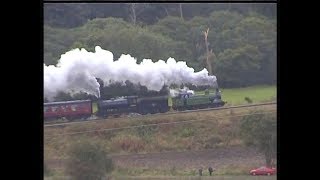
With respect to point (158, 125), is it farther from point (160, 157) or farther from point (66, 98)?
point (66, 98)

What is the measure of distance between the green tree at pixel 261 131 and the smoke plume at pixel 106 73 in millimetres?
238

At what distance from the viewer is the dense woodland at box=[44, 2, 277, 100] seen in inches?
97.1

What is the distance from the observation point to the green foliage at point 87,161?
2457 millimetres

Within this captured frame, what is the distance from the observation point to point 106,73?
8.07 ft

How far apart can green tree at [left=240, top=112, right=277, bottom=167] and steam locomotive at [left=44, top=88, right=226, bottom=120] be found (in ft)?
0.48

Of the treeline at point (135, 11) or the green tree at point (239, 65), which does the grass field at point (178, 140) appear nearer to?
the green tree at point (239, 65)

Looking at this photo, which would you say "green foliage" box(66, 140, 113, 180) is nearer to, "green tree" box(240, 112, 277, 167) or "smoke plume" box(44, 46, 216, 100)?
"smoke plume" box(44, 46, 216, 100)

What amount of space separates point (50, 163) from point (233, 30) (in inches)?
38.8

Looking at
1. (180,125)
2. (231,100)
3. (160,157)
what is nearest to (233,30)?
(231,100)

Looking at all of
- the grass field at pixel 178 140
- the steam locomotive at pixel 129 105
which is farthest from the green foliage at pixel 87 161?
the steam locomotive at pixel 129 105

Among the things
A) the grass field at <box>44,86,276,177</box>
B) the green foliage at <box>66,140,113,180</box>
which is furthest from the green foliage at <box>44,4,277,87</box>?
the green foliage at <box>66,140,113,180</box>
